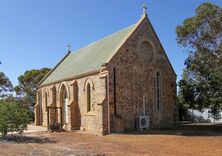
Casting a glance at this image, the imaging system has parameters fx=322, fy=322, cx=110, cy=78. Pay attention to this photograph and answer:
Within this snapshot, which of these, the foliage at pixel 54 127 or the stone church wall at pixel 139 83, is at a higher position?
the stone church wall at pixel 139 83

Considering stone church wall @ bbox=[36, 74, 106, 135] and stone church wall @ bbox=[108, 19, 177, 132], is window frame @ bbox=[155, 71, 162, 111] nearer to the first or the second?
stone church wall @ bbox=[108, 19, 177, 132]

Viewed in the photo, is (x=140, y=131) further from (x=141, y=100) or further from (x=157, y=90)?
(x=157, y=90)

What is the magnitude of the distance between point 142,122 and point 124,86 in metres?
3.51

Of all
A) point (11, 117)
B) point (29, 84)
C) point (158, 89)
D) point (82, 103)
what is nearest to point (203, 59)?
point (158, 89)

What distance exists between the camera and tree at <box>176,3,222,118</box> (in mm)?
29969

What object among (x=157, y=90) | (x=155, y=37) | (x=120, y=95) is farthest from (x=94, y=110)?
(x=155, y=37)

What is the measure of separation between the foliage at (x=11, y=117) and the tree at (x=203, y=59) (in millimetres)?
16678

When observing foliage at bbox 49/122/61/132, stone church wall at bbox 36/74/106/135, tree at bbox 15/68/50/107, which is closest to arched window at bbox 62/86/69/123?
stone church wall at bbox 36/74/106/135

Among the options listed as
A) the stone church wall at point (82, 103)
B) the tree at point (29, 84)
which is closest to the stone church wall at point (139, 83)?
the stone church wall at point (82, 103)

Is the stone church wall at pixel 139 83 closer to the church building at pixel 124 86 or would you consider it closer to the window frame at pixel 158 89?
the church building at pixel 124 86

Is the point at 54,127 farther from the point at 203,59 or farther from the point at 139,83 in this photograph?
the point at 203,59

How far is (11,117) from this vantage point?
2438cm

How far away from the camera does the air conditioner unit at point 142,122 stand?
27.3 m

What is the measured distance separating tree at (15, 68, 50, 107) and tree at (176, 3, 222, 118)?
35433 mm
